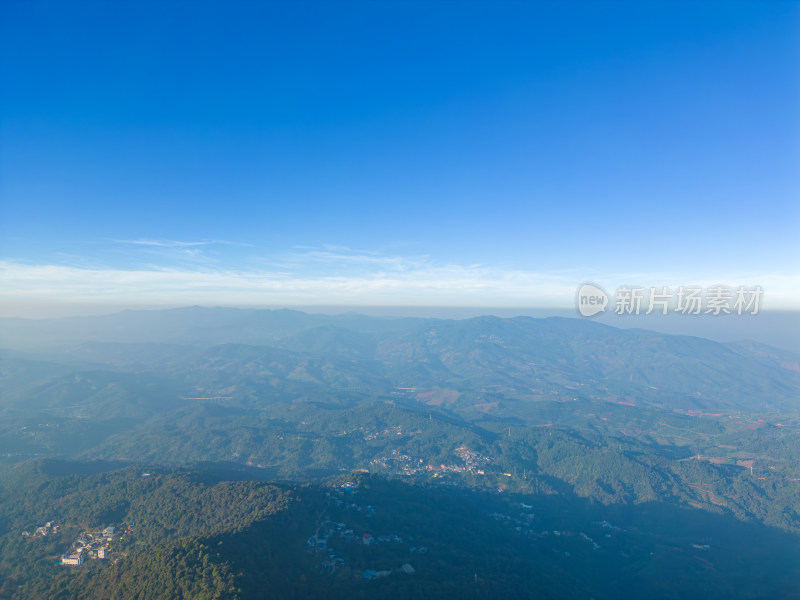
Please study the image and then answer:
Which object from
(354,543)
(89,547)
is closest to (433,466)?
(354,543)

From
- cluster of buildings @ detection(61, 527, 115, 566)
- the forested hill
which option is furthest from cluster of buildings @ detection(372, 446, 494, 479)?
cluster of buildings @ detection(61, 527, 115, 566)

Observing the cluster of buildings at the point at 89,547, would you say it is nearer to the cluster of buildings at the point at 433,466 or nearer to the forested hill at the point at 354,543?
the forested hill at the point at 354,543

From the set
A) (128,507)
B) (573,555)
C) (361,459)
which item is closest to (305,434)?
(361,459)

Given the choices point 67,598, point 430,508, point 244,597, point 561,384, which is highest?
point 244,597

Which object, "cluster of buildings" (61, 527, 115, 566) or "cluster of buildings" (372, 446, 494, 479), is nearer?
"cluster of buildings" (61, 527, 115, 566)

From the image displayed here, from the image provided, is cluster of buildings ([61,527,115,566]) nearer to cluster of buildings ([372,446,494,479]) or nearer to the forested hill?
the forested hill

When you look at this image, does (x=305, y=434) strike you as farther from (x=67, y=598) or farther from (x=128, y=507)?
(x=67, y=598)

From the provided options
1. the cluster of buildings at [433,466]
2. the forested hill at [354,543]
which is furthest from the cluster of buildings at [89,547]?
the cluster of buildings at [433,466]

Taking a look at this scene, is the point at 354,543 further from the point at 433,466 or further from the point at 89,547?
the point at 433,466
